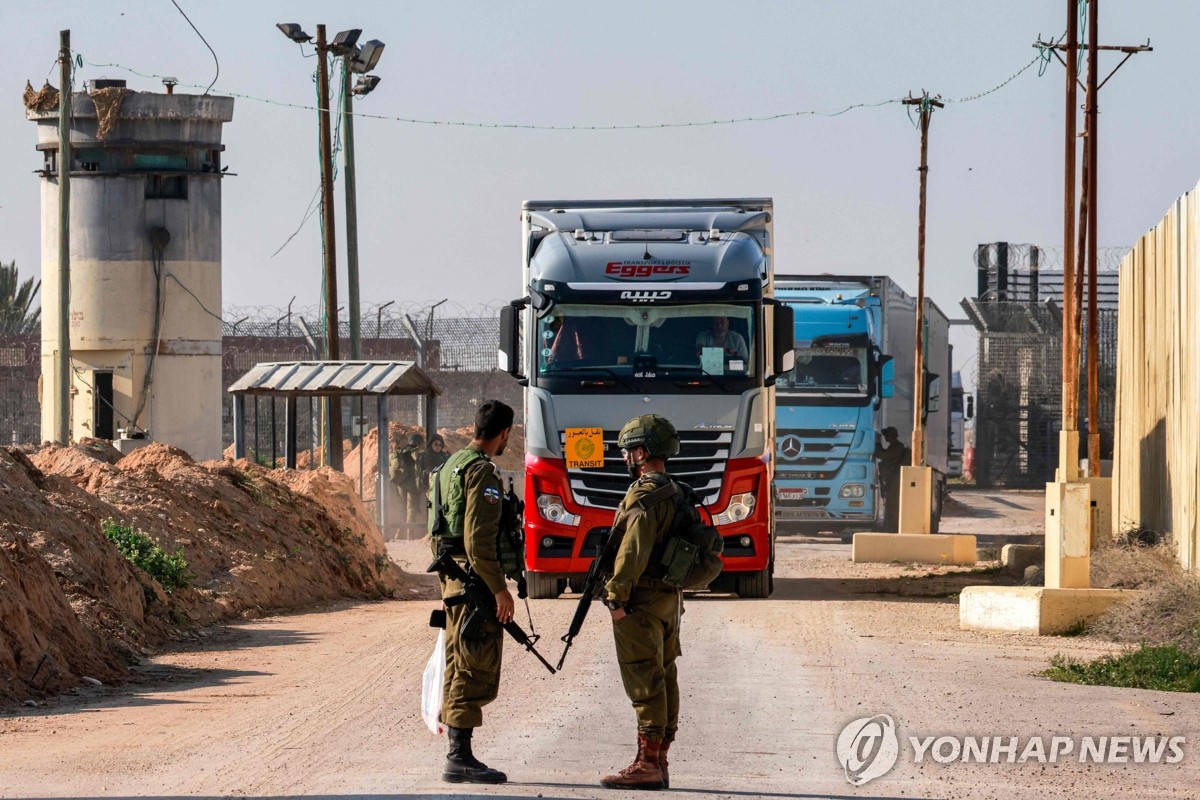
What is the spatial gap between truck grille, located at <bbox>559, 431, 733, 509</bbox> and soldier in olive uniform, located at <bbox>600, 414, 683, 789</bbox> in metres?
7.31

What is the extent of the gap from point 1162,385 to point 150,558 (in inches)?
390

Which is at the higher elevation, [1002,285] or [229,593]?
[1002,285]

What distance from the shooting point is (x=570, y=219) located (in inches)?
615

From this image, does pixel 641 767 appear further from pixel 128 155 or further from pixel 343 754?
pixel 128 155

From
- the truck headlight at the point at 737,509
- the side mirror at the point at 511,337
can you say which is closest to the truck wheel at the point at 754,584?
the truck headlight at the point at 737,509

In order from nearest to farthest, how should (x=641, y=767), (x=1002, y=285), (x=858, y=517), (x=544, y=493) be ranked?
1. (x=641, y=767)
2. (x=544, y=493)
3. (x=858, y=517)
4. (x=1002, y=285)

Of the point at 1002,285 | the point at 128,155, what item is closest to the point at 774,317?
the point at 128,155

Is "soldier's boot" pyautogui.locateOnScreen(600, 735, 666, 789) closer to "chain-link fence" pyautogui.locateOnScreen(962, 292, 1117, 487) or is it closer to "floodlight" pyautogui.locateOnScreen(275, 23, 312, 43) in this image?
"floodlight" pyautogui.locateOnScreen(275, 23, 312, 43)

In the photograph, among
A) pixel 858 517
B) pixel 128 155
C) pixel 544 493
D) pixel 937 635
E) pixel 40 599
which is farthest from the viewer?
pixel 128 155

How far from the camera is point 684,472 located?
48.6 ft

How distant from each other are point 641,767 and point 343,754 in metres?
1.57

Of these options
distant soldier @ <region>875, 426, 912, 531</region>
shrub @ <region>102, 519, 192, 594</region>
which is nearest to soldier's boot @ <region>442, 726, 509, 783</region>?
shrub @ <region>102, 519, 192, 594</region>

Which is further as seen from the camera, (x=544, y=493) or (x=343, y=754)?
(x=544, y=493)

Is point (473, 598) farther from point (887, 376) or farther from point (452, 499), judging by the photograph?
point (887, 376)
